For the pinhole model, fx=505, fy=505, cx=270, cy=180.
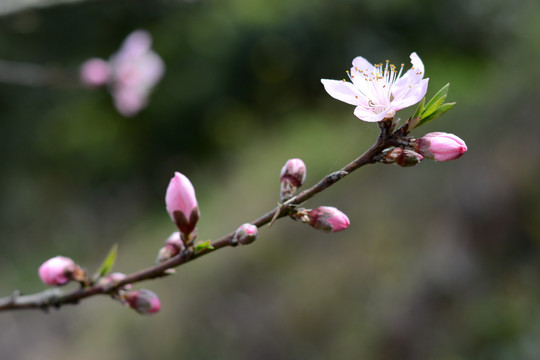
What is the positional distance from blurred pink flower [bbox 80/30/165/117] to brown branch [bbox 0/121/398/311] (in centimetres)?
158

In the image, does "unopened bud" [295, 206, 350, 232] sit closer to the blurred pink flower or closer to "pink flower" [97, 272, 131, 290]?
"pink flower" [97, 272, 131, 290]

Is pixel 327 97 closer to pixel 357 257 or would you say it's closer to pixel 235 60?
pixel 235 60

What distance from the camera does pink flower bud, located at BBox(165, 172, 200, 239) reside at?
3.24ft

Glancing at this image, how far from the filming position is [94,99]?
25.3 ft

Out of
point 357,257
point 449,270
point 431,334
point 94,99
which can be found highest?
point 94,99

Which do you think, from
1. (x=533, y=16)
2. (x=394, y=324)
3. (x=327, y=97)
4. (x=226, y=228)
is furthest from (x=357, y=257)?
(x=533, y=16)

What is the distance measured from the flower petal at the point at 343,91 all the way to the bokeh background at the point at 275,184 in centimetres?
141

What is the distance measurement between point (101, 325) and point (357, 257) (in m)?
2.44

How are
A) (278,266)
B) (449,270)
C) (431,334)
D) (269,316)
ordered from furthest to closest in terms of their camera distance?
(278,266)
(269,316)
(449,270)
(431,334)

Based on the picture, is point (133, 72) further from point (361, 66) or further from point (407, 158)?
point (407, 158)

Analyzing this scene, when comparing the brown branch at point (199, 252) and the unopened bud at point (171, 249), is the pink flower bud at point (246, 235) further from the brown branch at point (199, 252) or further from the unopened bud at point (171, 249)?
the unopened bud at point (171, 249)

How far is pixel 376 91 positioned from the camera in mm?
1035

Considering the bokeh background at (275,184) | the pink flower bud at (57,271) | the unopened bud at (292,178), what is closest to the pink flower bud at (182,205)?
the unopened bud at (292,178)

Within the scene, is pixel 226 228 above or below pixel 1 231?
below
